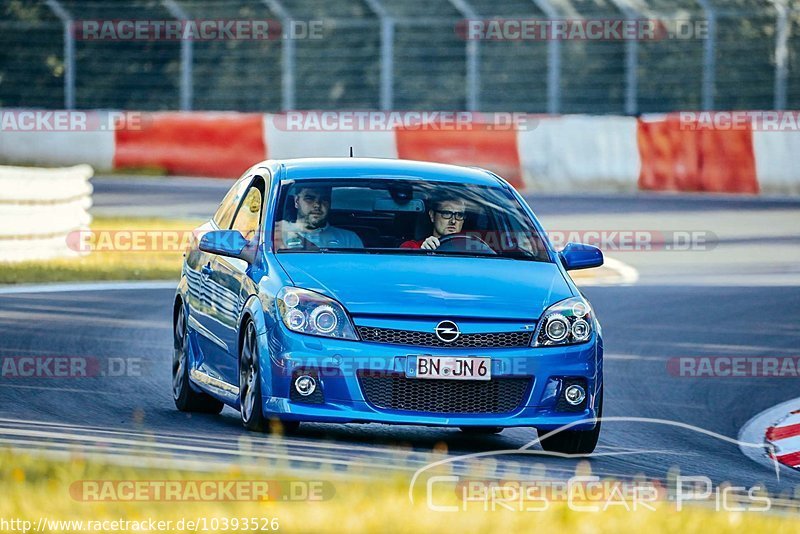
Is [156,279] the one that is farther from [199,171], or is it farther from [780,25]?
[780,25]

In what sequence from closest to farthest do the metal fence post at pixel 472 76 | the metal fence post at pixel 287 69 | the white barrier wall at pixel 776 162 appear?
the white barrier wall at pixel 776 162, the metal fence post at pixel 472 76, the metal fence post at pixel 287 69

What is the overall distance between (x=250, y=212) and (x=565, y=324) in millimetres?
2136

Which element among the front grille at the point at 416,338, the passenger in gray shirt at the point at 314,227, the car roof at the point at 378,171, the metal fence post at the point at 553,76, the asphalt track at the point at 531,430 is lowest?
the asphalt track at the point at 531,430

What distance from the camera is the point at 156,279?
18891 millimetres

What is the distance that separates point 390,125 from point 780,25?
6.85m

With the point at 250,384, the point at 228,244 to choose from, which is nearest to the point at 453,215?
the point at 228,244

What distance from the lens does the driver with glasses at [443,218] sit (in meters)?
9.84

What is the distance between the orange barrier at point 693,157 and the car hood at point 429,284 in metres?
Result: 19.8

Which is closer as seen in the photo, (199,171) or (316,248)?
(316,248)

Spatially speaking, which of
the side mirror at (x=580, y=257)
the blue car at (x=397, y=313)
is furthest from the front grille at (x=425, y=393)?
the side mirror at (x=580, y=257)

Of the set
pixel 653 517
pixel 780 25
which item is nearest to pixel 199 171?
pixel 780 25

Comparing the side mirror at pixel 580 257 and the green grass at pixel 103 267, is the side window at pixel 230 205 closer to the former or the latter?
the side mirror at pixel 580 257

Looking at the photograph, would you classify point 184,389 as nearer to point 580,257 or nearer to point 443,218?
point 443,218

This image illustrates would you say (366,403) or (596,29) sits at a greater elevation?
(596,29)
